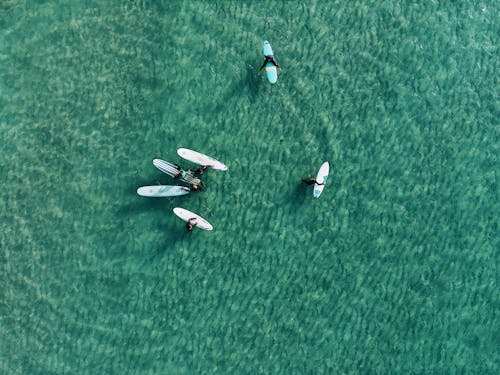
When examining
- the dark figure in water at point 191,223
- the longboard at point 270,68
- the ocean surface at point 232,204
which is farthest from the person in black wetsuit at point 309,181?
the dark figure in water at point 191,223

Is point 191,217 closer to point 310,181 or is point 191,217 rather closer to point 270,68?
point 310,181

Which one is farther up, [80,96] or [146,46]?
[146,46]

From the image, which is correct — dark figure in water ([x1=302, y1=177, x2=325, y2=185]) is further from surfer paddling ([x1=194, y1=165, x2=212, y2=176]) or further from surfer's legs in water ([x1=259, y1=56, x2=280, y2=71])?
surfer's legs in water ([x1=259, y1=56, x2=280, y2=71])

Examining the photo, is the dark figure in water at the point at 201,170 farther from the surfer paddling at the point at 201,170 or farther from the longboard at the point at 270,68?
the longboard at the point at 270,68

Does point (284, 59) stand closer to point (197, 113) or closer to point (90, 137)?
point (197, 113)

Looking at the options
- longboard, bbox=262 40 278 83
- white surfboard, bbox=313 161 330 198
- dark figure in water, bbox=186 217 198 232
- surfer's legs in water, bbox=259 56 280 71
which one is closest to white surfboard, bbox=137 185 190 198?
dark figure in water, bbox=186 217 198 232

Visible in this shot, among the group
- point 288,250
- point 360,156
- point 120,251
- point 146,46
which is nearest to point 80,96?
point 146,46

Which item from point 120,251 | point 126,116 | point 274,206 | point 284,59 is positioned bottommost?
point 120,251
